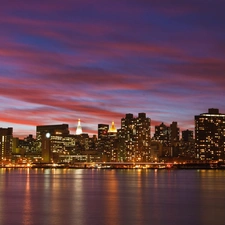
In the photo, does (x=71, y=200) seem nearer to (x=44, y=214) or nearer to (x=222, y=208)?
(x=44, y=214)

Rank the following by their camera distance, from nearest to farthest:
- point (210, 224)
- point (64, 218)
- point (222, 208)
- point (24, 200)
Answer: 1. point (210, 224)
2. point (64, 218)
3. point (222, 208)
4. point (24, 200)

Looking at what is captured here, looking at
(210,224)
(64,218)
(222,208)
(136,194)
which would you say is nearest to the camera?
(210,224)

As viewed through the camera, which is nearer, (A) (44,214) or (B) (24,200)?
(A) (44,214)

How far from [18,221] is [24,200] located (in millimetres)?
21262

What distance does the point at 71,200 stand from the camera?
A: 72312 mm

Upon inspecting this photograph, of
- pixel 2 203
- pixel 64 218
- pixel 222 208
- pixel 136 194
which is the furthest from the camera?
pixel 136 194

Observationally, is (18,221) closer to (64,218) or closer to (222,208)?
(64,218)

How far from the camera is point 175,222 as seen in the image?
51125 mm

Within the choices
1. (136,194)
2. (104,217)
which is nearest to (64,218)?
(104,217)

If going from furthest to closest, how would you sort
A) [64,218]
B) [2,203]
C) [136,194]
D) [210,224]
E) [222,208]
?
[136,194] → [2,203] → [222,208] → [64,218] → [210,224]

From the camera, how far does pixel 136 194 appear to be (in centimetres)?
8369

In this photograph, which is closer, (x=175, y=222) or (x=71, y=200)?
(x=175, y=222)

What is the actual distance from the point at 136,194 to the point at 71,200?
14567 millimetres

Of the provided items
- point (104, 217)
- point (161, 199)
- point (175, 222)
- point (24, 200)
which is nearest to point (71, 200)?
point (24, 200)
